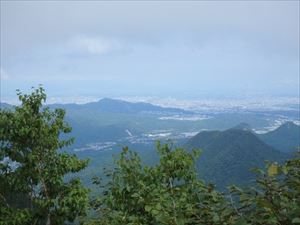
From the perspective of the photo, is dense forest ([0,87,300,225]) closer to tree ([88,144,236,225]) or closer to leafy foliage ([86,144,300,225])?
tree ([88,144,236,225])

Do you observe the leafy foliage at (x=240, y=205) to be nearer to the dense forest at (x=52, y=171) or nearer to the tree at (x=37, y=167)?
the dense forest at (x=52, y=171)

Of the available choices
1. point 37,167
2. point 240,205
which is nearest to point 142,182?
point 240,205

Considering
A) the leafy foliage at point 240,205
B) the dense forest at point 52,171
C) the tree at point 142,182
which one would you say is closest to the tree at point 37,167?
the dense forest at point 52,171

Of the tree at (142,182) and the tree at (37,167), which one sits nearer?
the tree at (142,182)

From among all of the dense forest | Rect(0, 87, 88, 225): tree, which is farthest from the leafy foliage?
Rect(0, 87, 88, 225): tree

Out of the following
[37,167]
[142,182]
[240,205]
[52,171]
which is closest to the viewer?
[240,205]

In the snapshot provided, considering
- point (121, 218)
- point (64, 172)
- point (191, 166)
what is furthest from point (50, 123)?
point (121, 218)

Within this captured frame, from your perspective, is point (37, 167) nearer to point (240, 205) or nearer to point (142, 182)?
point (142, 182)

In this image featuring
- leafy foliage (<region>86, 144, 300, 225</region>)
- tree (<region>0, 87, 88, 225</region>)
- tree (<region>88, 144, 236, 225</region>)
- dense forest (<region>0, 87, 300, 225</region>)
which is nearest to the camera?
leafy foliage (<region>86, 144, 300, 225</region>)
